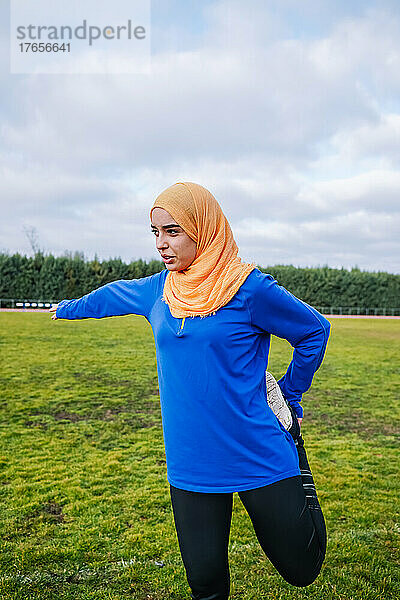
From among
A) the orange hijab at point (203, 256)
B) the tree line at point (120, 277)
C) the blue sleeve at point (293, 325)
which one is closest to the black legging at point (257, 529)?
the blue sleeve at point (293, 325)

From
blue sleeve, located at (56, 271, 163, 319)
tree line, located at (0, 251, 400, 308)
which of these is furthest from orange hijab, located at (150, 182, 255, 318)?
tree line, located at (0, 251, 400, 308)

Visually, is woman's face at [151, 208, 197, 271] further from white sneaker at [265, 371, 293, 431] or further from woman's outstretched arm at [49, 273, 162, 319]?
white sneaker at [265, 371, 293, 431]

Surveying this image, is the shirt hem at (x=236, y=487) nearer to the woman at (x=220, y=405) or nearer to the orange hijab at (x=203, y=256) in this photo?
the woman at (x=220, y=405)

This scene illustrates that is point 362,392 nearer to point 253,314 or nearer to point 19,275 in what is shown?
point 253,314

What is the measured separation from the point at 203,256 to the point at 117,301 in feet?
2.22

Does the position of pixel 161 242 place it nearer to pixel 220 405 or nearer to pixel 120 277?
pixel 220 405

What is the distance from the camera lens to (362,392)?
1187 centimetres

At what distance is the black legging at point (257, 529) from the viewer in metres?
2.32

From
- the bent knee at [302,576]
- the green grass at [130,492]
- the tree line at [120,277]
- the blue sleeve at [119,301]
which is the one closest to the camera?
the bent knee at [302,576]

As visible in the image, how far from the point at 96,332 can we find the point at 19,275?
18284 millimetres

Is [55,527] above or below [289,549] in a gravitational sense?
below

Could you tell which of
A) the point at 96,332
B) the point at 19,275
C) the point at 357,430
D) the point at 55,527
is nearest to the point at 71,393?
the point at 357,430

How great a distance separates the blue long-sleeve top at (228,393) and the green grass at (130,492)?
1.85 metres

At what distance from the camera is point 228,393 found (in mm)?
2305
